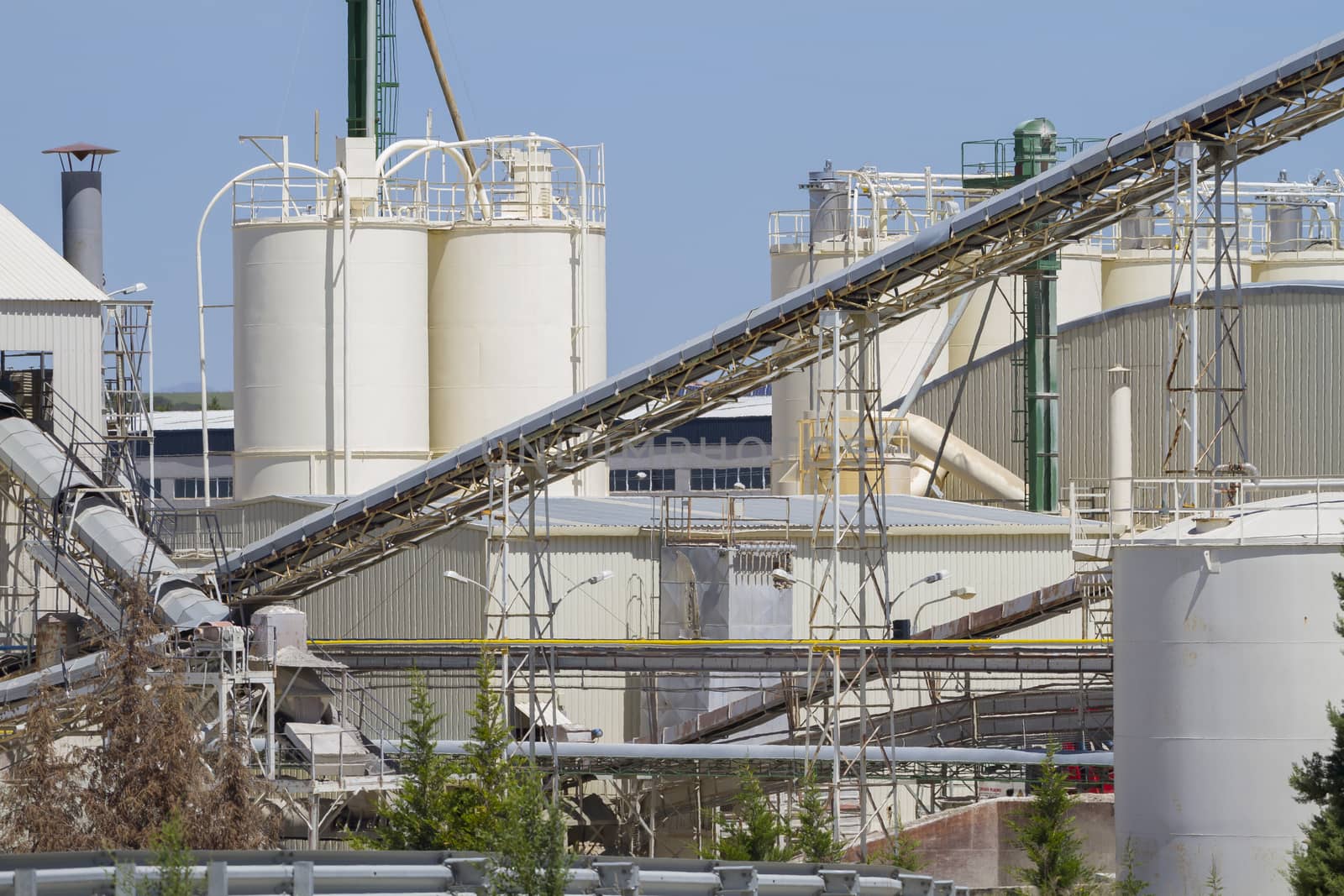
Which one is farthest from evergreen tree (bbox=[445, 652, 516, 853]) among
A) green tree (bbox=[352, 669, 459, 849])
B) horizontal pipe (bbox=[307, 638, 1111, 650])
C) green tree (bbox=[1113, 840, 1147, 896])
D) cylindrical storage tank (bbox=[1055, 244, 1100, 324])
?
cylindrical storage tank (bbox=[1055, 244, 1100, 324])

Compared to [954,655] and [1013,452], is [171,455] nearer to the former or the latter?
[1013,452]

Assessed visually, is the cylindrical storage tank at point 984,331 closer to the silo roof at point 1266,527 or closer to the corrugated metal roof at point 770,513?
the corrugated metal roof at point 770,513

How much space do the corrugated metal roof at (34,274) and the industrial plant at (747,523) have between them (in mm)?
72

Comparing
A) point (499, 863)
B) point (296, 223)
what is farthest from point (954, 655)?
point (296, 223)

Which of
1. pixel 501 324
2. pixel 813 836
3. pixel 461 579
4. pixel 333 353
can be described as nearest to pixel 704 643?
pixel 461 579

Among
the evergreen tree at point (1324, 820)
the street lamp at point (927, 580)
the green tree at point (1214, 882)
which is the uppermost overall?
the street lamp at point (927, 580)

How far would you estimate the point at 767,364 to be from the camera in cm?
2838

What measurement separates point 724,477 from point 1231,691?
75.1 meters

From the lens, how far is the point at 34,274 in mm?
33000

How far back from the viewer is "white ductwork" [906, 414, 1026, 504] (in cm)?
4528

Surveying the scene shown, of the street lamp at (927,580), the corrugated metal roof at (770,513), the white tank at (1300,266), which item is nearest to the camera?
the street lamp at (927,580)

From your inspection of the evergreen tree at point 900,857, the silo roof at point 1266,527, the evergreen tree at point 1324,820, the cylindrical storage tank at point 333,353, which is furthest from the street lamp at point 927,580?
the cylindrical storage tank at point 333,353

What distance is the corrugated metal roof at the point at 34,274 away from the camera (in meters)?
32.6

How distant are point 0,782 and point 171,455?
67.3 meters
